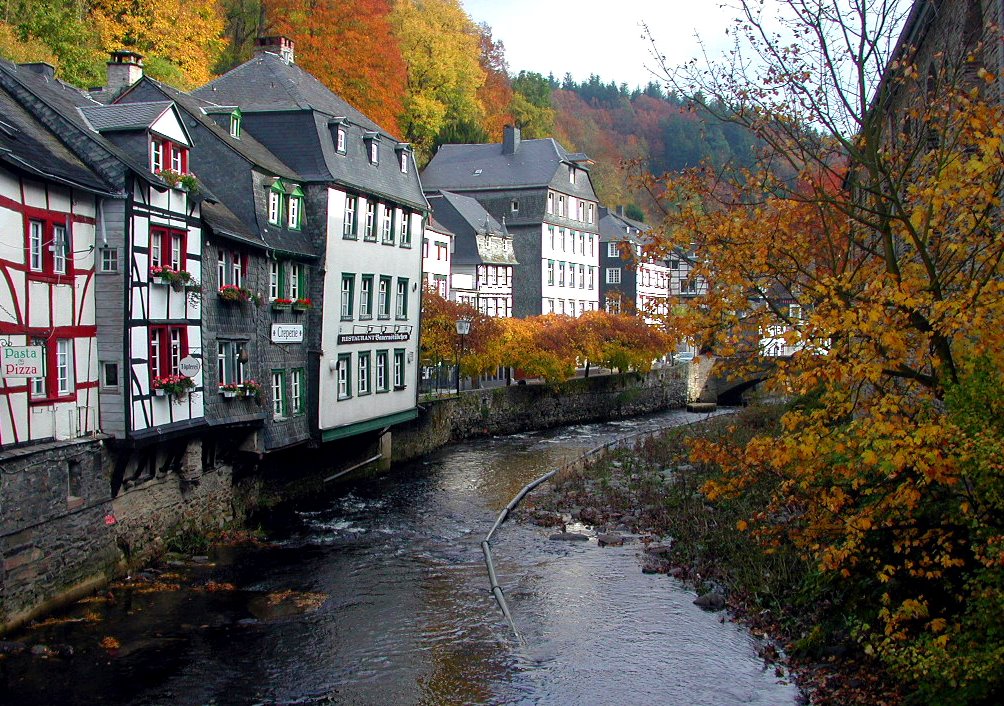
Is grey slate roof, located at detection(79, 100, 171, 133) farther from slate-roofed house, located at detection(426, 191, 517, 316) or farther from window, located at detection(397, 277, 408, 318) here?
slate-roofed house, located at detection(426, 191, 517, 316)

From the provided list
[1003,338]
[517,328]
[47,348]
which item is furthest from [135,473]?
[517,328]

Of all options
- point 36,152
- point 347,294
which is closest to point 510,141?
point 347,294

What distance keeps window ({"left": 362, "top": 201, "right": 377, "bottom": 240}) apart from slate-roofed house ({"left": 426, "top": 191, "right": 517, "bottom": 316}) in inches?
913

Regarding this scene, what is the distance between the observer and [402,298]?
31297 mm

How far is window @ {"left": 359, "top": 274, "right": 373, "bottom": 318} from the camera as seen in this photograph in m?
28.6

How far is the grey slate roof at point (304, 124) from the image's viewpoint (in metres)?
26.8

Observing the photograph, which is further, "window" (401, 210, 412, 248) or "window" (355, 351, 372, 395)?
"window" (401, 210, 412, 248)

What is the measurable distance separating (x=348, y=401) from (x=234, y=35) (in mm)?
30091

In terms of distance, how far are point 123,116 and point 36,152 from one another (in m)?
3.16

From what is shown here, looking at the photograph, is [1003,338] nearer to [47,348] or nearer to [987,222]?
[987,222]

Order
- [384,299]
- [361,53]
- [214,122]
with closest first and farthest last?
[214,122]
[384,299]
[361,53]

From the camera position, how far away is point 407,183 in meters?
31.9

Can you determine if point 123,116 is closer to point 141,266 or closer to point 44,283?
point 141,266

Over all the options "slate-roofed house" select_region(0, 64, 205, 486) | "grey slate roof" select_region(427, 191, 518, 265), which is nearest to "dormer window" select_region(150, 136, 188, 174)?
"slate-roofed house" select_region(0, 64, 205, 486)
